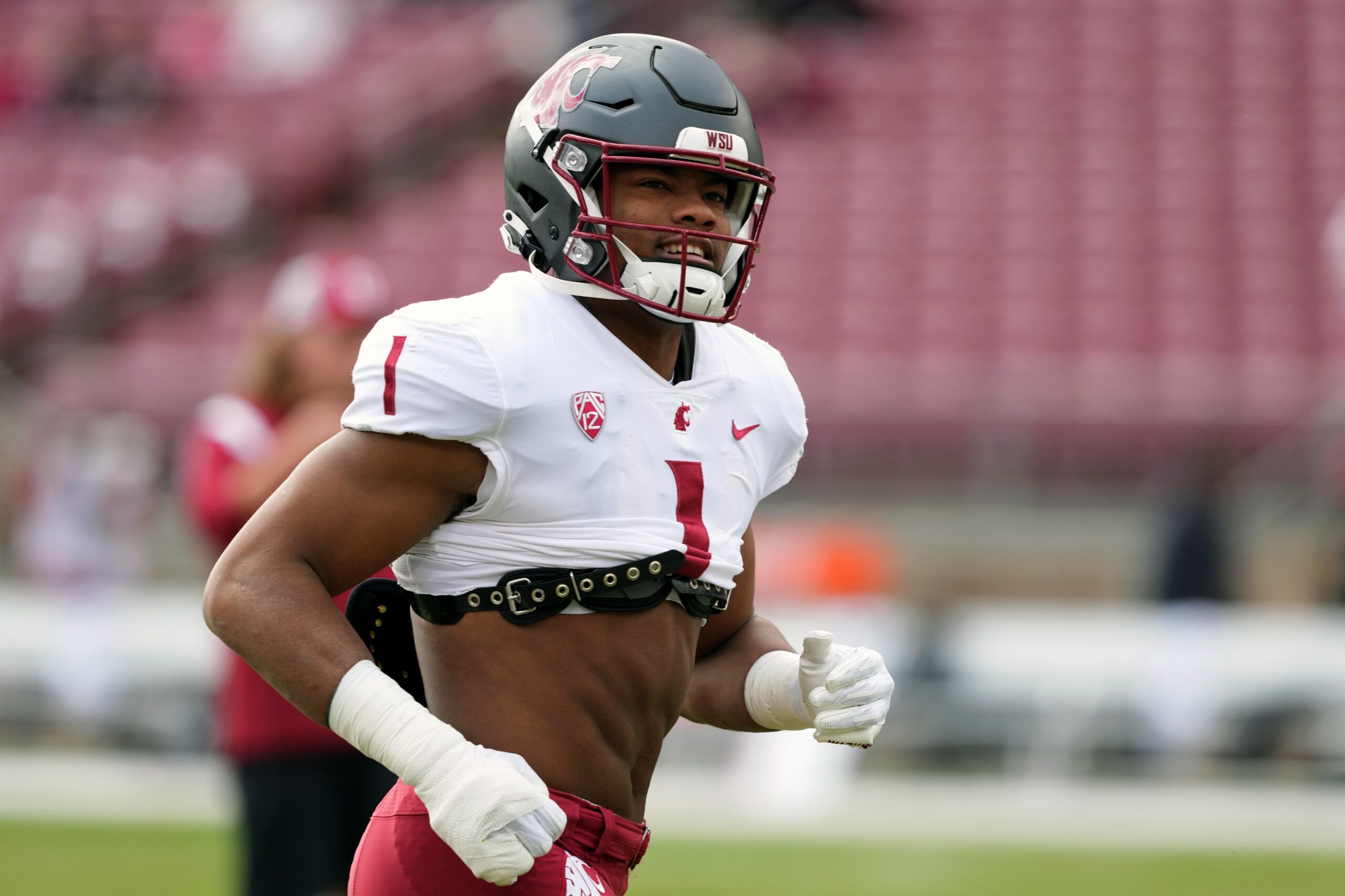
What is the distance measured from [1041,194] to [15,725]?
844 cm

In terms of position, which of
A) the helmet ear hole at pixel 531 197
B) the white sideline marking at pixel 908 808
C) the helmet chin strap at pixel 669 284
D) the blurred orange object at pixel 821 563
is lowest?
the white sideline marking at pixel 908 808

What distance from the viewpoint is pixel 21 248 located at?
1473 cm

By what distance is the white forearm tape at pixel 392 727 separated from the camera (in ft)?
7.05

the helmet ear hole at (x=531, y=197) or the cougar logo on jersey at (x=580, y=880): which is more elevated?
the helmet ear hole at (x=531, y=197)

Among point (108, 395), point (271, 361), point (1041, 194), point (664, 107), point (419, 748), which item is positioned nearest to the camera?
point (419, 748)

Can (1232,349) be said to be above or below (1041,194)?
below

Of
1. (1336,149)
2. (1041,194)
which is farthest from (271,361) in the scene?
(1336,149)

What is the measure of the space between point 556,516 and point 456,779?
1.25 ft

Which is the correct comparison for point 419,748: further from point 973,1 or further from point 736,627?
point 973,1

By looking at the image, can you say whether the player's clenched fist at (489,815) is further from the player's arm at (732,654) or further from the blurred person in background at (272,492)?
the blurred person in background at (272,492)

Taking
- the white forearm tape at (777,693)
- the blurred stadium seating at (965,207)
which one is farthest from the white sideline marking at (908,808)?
the white forearm tape at (777,693)

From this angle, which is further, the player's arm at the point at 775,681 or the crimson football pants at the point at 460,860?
the player's arm at the point at 775,681

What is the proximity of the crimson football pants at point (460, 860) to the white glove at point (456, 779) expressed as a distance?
0.13 meters

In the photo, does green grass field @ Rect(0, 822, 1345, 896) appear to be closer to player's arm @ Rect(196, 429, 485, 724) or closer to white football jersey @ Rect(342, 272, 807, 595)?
white football jersey @ Rect(342, 272, 807, 595)
